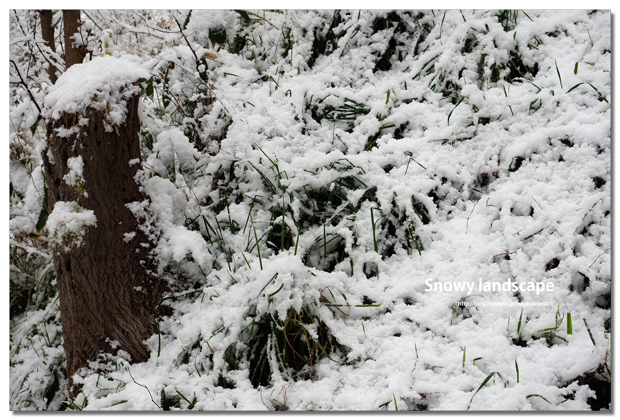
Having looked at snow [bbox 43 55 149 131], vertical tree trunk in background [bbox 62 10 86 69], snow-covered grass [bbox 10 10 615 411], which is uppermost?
vertical tree trunk in background [bbox 62 10 86 69]

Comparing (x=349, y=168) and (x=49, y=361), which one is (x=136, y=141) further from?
(x=49, y=361)

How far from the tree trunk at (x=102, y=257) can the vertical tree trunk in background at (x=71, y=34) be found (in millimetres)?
738

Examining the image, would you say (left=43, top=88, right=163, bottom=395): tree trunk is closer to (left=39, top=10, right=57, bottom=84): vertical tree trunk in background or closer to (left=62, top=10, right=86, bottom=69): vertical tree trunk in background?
(left=62, top=10, right=86, bottom=69): vertical tree trunk in background

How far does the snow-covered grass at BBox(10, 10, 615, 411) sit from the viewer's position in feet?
3.64

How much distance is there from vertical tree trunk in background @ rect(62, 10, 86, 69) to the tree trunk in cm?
74

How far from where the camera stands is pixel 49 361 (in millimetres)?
1519

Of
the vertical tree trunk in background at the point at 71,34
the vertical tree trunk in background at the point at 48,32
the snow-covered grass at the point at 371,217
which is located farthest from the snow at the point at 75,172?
the vertical tree trunk in background at the point at 48,32

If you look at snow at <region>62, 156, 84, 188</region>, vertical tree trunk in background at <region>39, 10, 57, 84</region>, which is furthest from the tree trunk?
vertical tree trunk in background at <region>39, 10, 57, 84</region>

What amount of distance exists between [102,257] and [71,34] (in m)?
1.14

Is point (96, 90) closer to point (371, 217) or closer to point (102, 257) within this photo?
point (102, 257)

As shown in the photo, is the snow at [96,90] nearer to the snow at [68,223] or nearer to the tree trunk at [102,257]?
the tree trunk at [102,257]

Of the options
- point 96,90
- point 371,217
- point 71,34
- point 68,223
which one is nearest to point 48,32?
point 71,34

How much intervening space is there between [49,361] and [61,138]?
0.92m
